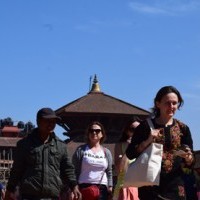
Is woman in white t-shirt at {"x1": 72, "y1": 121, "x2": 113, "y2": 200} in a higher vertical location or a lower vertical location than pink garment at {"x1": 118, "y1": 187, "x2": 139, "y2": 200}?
higher

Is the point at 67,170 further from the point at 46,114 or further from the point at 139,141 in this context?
the point at 139,141

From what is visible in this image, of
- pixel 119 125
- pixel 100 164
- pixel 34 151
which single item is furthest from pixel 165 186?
pixel 119 125

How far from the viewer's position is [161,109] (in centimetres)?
553

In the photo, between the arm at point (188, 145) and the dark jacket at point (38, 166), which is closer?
the arm at point (188, 145)

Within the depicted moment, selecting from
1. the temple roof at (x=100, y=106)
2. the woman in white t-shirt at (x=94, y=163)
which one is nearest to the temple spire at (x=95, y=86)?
the temple roof at (x=100, y=106)

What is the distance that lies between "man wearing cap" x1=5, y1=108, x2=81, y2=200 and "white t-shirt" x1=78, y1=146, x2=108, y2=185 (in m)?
1.84

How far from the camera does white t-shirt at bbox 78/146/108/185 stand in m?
8.67

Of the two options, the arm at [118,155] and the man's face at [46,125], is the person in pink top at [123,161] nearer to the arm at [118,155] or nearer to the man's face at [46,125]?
the arm at [118,155]

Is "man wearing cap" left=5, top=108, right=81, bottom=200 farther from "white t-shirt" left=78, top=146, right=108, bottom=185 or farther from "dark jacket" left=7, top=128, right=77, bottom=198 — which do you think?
"white t-shirt" left=78, top=146, right=108, bottom=185

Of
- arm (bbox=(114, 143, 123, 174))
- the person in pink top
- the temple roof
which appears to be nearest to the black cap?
the person in pink top

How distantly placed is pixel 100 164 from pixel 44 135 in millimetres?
2086

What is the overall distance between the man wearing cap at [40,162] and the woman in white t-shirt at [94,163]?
1.85 m

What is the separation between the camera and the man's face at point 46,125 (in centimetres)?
665

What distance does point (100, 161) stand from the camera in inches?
344
